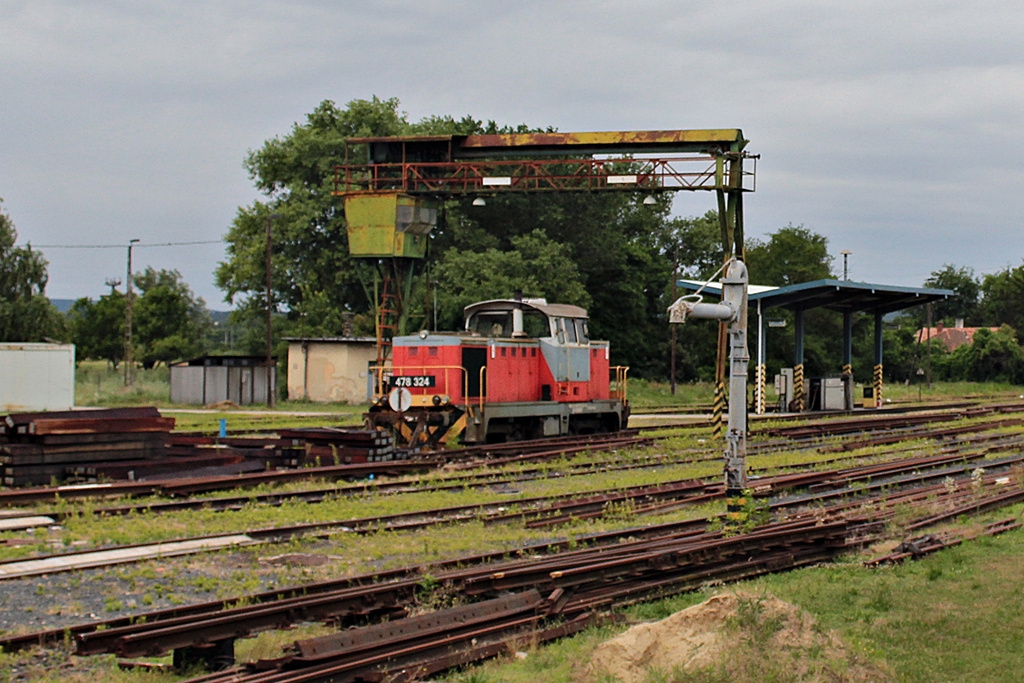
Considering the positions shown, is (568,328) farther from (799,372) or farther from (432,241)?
(432,241)

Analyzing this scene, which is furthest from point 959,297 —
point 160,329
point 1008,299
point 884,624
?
point 884,624

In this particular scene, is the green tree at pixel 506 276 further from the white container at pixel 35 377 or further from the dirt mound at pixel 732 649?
the dirt mound at pixel 732 649

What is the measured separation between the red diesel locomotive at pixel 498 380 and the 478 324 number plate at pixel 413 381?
2cm

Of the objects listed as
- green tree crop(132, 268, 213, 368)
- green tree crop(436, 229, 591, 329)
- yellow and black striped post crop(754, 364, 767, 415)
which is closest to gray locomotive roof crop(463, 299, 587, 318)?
yellow and black striped post crop(754, 364, 767, 415)

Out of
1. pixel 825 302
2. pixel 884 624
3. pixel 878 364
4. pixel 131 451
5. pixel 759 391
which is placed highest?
pixel 825 302

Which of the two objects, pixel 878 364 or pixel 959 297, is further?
pixel 959 297

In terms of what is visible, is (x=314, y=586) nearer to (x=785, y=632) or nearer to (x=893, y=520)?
(x=785, y=632)

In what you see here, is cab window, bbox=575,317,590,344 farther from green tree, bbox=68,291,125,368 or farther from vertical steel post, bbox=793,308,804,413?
green tree, bbox=68,291,125,368

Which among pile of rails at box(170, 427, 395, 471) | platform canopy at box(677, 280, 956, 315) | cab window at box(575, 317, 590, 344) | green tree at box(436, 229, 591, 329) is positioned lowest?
pile of rails at box(170, 427, 395, 471)

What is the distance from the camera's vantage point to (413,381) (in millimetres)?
23750

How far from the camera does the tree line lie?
5209cm

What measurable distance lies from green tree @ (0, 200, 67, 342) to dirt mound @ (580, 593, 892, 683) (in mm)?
55490

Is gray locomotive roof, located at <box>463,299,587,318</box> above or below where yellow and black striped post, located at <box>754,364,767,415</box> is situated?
above

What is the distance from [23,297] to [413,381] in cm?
4401
